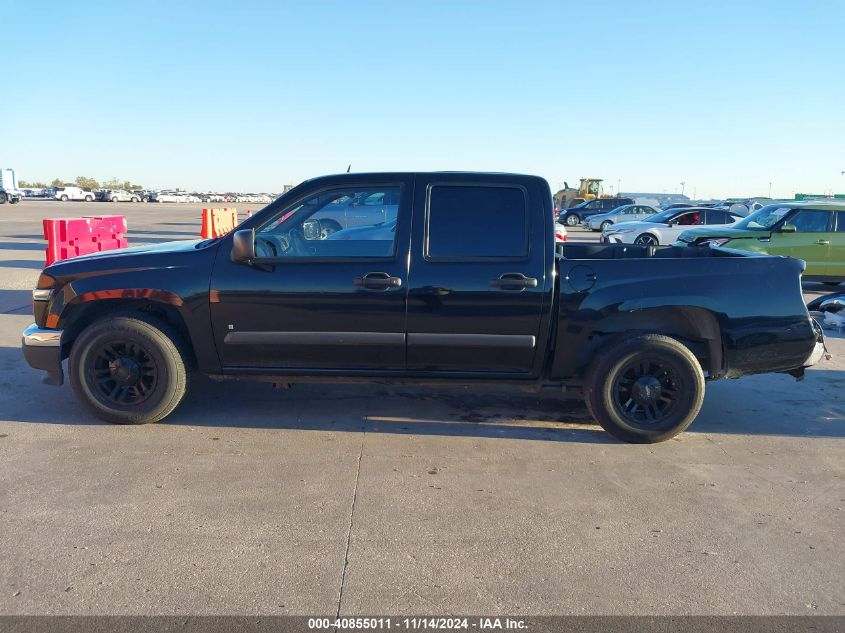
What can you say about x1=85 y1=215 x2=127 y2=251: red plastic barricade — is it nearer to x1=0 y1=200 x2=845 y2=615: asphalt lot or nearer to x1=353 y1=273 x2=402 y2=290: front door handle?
x1=0 y1=200 x2=845 y2=615: asphalt lot

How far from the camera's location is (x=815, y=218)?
40.1 feet

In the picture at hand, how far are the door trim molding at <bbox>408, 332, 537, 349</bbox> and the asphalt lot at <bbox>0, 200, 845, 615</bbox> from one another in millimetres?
709

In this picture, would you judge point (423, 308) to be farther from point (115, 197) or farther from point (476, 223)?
point (115, 197)

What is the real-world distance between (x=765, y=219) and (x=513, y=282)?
35.5 feet

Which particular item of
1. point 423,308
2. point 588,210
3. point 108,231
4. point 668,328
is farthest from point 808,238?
point 588,210

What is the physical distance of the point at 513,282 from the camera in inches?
172

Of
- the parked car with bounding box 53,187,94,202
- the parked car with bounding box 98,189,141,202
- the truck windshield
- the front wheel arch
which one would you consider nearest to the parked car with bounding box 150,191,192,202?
the parked car with bounding box 98,189,141,202

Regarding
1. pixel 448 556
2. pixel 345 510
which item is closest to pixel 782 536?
pixel 448 556

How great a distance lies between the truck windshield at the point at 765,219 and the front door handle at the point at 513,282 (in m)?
10.1

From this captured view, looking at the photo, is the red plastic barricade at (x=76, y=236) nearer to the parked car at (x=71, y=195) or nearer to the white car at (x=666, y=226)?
the white car at (x=666, y=226)

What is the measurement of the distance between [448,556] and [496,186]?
2548 millimetres

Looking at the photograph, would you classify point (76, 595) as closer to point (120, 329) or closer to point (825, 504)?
point (120, 329)

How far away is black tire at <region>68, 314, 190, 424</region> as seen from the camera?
4543 millimetres

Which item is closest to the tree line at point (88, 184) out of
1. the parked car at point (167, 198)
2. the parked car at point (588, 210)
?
the parked car at point (167, 198)
